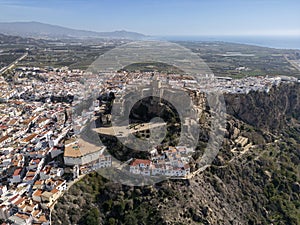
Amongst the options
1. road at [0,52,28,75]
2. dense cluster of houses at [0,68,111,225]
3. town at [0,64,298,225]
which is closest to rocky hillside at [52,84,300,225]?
town at [0,64,298,225]

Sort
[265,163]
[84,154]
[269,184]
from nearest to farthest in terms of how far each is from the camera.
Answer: [84,154] → [269,184] → [265,163]

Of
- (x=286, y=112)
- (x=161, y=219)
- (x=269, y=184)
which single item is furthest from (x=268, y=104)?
(x=161, y=219)

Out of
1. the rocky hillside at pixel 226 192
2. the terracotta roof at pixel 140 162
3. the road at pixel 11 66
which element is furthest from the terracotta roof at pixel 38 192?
the road at pixel 11 66

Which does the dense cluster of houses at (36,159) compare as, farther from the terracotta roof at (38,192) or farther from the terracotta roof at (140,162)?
the terracotta roof at (140,162)

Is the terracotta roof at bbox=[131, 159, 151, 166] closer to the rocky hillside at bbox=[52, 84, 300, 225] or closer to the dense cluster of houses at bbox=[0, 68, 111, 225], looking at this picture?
the rocky hillside at bbox=[52, 84, 300, 225]

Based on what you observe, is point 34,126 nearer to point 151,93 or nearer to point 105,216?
point 151,93

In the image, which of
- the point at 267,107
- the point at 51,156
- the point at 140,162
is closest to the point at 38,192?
the point at 51,156

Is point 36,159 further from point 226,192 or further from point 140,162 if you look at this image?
point 226,192
